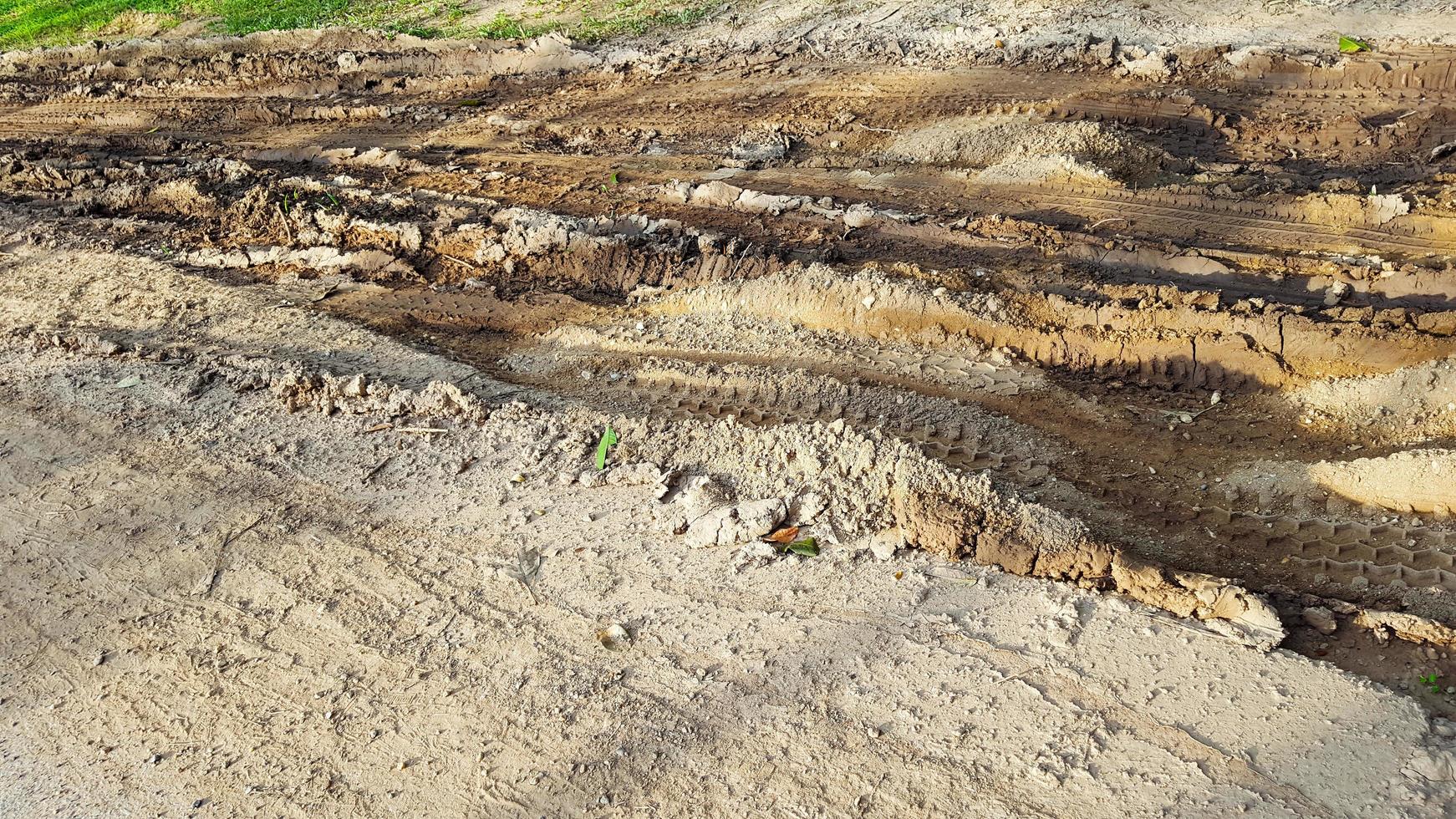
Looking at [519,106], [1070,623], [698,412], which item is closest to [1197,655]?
[1070,623]

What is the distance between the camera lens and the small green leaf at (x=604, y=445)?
509cm

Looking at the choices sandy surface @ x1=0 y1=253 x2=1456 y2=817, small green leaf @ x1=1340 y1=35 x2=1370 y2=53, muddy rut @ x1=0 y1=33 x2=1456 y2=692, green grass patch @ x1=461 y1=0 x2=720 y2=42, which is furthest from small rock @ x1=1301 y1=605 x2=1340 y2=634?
green grass patch @ x1=461 y1=0 x2=720 y2=42

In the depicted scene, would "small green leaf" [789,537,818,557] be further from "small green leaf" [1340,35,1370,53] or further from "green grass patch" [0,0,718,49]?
"green grass patch" [0,0,718,49]

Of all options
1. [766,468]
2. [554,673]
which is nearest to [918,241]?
[766,468]

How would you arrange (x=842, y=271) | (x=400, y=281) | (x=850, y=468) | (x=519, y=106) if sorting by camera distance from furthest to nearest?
(x=519, y=106) < (x=400, y=281) < (x=842, y=271) < (x=850, y=468)

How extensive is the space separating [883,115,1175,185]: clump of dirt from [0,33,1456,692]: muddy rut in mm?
38

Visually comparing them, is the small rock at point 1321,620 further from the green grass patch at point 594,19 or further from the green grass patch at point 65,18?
the green grass patch at point 65,18

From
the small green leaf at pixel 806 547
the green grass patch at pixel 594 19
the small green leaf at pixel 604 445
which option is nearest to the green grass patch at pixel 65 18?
the green grass patch at pixel 594 19

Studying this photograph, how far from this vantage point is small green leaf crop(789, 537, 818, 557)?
A: 14.6 feet

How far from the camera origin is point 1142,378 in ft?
21.4

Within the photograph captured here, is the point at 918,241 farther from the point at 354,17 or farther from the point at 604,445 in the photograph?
the point at 354,17

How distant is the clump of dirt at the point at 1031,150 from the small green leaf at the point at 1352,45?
3.19 meters

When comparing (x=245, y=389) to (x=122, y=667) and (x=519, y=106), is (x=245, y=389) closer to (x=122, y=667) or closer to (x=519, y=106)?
(x=122, y=667)

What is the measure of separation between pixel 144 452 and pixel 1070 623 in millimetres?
5181
